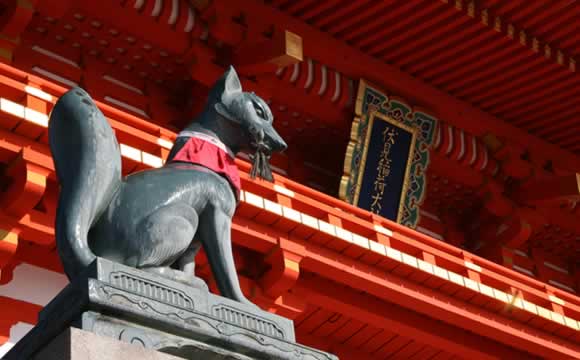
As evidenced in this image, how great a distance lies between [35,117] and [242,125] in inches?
118

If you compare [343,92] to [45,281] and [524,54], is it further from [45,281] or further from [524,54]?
[45,281]

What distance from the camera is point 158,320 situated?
3820mm

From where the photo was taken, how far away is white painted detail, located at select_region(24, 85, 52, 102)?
24.4 feet

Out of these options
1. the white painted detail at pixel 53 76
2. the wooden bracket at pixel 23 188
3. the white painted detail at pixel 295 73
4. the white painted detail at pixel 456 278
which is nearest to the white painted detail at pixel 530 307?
the white painted detail at pixel 456 278

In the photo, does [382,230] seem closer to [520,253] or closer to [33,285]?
[33,285]

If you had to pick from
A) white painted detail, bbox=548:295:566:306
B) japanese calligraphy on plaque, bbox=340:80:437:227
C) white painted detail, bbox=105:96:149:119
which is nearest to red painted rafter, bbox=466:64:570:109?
japanese calligraphy on plaque, bbox=340:80:437:227

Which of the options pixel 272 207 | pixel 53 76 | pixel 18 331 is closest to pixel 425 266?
pixel 272 207

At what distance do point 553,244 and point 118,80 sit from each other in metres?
5.45

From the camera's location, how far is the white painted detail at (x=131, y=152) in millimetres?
7613

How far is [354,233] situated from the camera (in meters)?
8.88

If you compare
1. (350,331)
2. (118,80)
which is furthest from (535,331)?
(118,80)

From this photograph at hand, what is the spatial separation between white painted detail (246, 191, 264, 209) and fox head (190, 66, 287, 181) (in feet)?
11.5

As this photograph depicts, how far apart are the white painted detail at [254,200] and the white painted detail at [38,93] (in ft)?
5.11

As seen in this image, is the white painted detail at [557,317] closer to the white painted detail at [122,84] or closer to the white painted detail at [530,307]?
the white painted detail at [530,307]
